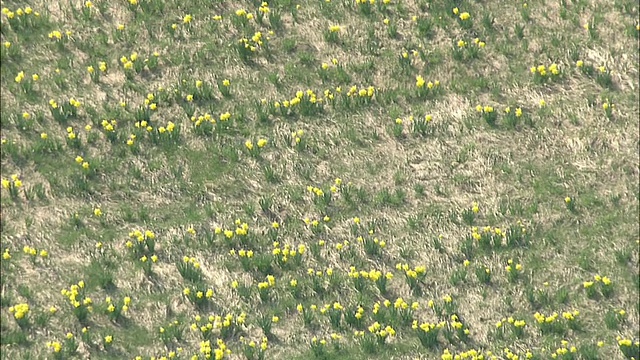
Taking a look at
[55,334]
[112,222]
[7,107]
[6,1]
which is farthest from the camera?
[6,1]

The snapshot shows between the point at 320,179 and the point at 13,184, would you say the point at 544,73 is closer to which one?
the point at 320,179

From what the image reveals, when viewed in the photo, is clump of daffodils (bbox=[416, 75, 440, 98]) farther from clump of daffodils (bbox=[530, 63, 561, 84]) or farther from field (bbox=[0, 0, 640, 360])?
clump of daffodils (bbox=[530, 63, 561, 84])

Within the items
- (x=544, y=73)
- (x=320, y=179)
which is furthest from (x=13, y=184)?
(x=544, y=73)

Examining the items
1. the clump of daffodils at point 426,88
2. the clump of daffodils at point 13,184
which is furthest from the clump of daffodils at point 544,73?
the clump of daffodils at point 13,184

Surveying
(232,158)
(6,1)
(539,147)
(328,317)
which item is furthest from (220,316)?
(6,1)

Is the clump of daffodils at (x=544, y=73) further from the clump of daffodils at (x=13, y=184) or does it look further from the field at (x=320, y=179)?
the clump of daffodils at (x=13, y=184)

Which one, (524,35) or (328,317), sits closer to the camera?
(328,317)

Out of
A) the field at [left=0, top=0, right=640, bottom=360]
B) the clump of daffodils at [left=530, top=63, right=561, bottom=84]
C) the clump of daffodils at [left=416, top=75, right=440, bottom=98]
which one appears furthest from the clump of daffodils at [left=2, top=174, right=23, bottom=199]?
the clump of daffodils at [left=530, top=63, right=561, bottom=84]

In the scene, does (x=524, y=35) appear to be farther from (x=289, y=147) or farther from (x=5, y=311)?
(x=5, y=311)

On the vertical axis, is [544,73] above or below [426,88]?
above
